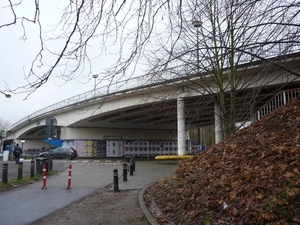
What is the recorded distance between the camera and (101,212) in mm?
7875

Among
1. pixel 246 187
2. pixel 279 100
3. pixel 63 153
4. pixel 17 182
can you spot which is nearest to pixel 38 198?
pixel 17 182

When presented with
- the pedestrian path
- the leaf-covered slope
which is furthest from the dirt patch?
the leaf-covered slope

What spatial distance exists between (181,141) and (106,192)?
657 inches

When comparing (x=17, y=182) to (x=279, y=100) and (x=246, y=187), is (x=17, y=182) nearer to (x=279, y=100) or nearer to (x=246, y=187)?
(x=246, y=187)

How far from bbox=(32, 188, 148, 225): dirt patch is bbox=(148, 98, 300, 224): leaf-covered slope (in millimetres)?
691

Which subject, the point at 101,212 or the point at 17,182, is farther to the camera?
the point at 17,182

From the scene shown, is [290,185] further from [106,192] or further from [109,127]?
[109,127]

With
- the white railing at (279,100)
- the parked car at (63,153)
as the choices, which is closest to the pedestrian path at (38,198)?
the white railing at (279,100)

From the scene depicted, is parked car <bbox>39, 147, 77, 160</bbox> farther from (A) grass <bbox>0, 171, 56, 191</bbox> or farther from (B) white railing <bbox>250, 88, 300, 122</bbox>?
(B) white railing <bbox>250, 88, 300, 122</bbox>

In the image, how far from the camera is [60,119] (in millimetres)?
42125

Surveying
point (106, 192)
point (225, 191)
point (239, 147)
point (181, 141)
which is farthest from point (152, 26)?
point (181, 141)

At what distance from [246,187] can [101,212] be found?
3870 millimetres

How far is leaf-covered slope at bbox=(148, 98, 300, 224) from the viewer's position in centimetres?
486

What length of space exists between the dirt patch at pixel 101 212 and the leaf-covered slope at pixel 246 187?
2.27 ft
